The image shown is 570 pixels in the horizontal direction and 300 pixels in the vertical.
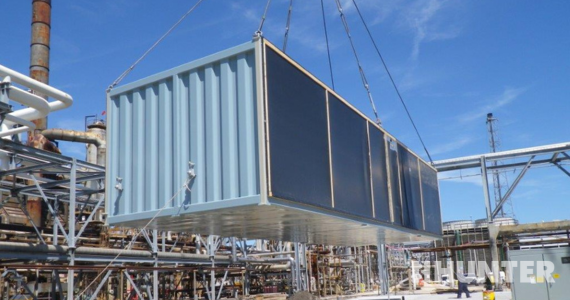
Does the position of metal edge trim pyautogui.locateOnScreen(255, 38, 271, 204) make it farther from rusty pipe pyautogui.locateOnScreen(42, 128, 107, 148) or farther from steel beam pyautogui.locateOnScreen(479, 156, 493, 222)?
rusty pipe pyautogui.locateOnScreen(42, 128, 107, 148)

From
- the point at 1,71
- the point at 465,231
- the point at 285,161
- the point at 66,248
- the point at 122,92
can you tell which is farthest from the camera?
the point at 465,231

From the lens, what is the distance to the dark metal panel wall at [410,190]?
14092 millimetres

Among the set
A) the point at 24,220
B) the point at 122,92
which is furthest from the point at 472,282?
the point at 122,92

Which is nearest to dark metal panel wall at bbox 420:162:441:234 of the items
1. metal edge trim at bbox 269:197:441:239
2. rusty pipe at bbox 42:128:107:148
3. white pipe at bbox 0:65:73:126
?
metal edge trim at bbox 269:197:441:239

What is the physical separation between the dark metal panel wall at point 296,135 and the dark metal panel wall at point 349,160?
386 mm

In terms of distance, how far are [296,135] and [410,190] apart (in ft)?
22.0

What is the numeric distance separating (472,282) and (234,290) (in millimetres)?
25799

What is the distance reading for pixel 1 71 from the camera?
1263 cm

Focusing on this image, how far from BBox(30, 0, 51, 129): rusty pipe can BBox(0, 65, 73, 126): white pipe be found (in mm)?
18241

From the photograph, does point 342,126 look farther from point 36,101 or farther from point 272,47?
point 36,101

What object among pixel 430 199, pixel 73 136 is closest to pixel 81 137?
pixel 73 136

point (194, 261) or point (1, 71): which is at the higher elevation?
point (1, 71)

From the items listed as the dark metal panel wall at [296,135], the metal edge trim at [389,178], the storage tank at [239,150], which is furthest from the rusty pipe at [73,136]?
the dark metal panel wall at [296,135]

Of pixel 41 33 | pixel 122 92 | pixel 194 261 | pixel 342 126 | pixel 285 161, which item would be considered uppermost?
pixel 41 33
